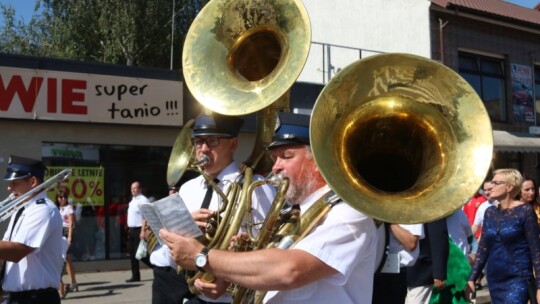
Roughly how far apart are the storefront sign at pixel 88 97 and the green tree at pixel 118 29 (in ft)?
38.8

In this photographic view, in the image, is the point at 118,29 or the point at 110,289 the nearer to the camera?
the point at 110,289

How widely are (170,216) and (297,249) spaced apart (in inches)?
26.4

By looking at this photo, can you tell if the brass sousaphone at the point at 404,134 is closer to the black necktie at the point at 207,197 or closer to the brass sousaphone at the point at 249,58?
the brass sousaphone at the point at 249,58

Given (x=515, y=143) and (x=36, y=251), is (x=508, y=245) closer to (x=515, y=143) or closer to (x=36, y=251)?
(x=36, y=251)

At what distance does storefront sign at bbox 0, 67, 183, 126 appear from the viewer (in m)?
11.9

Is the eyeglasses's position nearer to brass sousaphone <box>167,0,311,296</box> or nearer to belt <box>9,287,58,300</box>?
brass sousaphone <box>167,0,311,296</box>

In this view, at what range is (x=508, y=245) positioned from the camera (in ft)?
17.5

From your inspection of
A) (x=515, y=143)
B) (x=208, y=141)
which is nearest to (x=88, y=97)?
(x=208, y=141)

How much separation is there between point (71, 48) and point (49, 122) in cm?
1351

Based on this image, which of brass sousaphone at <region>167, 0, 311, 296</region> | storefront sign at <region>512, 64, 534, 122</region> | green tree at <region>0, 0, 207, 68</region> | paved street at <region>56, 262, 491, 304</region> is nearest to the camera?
brass sousaphone at <region>167, 0, 311, 296</region>

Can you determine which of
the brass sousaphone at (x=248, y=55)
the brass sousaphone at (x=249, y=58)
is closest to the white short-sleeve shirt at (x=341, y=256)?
the brass sousaphone at (x=249, y=58)

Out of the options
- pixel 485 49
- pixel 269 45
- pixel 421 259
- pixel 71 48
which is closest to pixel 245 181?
pixel 269 45

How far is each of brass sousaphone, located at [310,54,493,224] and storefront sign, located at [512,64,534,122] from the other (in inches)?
663

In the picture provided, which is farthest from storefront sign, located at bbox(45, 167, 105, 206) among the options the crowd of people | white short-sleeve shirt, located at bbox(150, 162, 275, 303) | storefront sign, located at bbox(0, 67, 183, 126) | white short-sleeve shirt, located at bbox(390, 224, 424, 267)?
white short-sleeve shirt, located at bbox(390, 224, 424, 267)
